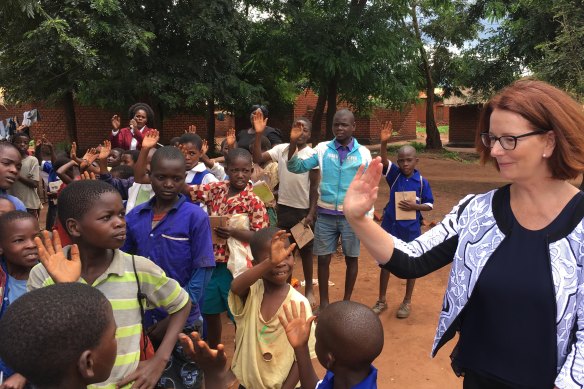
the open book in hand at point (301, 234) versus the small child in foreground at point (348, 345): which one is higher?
the small child in foreground at point (348, 345)

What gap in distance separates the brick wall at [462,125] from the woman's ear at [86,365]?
26.7m

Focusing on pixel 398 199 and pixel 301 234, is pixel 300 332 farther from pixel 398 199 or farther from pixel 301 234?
pixel 398 199

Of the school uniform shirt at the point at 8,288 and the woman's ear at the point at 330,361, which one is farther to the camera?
the school uniform shirt at the point at 8,288

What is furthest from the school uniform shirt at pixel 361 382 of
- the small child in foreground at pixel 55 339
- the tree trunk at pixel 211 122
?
the tree trunk at pixel 211 122

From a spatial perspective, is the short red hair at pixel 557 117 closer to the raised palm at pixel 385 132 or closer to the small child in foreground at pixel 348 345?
the small child in foreground at pixel 348 345

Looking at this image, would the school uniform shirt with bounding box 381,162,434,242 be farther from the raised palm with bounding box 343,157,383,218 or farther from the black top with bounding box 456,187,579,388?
the black top with bounding box 456,187,579,388

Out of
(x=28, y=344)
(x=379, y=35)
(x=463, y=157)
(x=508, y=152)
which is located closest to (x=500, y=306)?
(x=508, y=152)

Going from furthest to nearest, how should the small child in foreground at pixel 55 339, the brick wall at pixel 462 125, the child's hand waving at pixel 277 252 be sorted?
the brick wall at pixel 462 125 < the child's hand waving at pixel 277 252 < the small child in foreground at pixel 55 339

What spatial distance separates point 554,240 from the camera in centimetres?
166

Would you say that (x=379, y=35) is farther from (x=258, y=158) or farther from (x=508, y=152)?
(x=508, y=152)

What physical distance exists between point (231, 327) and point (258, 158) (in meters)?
1.64

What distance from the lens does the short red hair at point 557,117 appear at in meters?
1.68

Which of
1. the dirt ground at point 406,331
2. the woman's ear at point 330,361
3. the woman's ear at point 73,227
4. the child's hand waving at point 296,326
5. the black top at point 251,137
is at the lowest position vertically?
the dirt ground at point 406,331

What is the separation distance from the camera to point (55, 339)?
1.31 m
